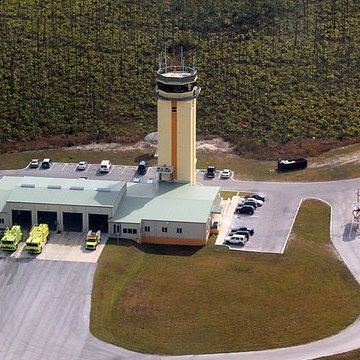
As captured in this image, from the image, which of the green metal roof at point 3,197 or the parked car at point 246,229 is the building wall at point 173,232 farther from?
the green metal roof at point 3,197

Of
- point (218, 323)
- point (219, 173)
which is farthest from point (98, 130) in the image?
point (218, 323)

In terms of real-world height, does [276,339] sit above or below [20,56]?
below

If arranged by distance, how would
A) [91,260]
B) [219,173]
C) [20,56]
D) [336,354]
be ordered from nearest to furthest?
[336,354]
[91,260]
[219,173]
[20,56]

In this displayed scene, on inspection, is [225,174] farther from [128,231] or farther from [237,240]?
[128,231]

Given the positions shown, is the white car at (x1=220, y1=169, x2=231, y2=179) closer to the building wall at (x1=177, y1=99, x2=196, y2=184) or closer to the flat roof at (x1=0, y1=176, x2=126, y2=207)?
the building wall at (x1=177, y1=99, x2=196, y2=184)

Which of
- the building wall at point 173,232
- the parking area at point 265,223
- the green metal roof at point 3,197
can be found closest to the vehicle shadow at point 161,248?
the building wall at point 173,232

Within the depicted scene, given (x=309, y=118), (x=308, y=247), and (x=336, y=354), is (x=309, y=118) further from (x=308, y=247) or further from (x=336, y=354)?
(x=336, y=354)

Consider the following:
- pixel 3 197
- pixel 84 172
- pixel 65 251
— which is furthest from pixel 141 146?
pixel 65 251
